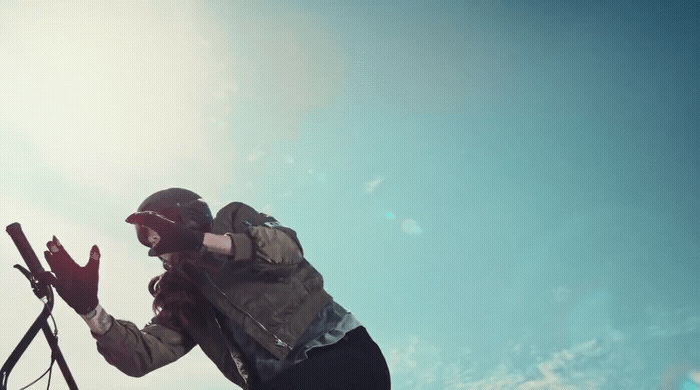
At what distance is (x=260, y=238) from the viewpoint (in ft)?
11.8

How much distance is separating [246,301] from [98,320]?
1.21 metres

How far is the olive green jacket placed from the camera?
3672 mm

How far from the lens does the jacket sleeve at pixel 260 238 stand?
3.58 meters

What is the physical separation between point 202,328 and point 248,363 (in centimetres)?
68

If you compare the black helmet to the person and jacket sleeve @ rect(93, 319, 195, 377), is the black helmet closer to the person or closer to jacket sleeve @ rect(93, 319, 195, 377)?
the person

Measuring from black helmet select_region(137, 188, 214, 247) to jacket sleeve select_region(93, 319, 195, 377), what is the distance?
794 mm

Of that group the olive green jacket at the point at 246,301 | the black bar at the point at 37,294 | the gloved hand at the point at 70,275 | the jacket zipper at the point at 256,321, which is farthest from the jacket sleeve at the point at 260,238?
the black bar at the point at 37,294

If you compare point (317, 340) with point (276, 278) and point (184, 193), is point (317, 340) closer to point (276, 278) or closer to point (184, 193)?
point (276, 278)

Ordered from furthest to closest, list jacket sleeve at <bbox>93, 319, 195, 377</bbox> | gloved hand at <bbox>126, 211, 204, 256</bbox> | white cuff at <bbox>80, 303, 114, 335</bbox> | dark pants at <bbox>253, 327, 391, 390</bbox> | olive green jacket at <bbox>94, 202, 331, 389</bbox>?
jacket sleeve at <bbox>93, 319, 195, 377</bbox> < white cuff at <bbox>80, 303, 114, 335</bbox> < olive green jacket at <bbox>94, 202, 331, 389</bbox> < gloved hand at <bbox>126, 211, 204, 256</bbox> < dark pants at <bbox>253, 327, 391, 390</bbox>

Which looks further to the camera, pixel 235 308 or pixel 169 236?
pixel 235 308

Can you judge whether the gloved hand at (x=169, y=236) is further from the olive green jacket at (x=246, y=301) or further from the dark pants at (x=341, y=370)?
the dark pants at (x=341, y=370)

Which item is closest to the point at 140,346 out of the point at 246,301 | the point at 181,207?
the point at 246,301

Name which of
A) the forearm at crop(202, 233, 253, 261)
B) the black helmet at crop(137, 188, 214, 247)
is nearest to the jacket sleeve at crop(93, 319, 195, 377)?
the black helmet at crop(137, 188, 214, 247)

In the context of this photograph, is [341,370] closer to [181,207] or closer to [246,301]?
[246,301]
